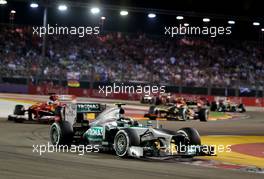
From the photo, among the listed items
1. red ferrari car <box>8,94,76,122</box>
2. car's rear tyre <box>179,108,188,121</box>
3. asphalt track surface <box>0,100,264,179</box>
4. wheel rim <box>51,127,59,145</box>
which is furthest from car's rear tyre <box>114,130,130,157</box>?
car's rear tyre <box>179,108,188,121</box>

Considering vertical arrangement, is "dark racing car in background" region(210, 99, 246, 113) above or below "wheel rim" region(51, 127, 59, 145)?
above

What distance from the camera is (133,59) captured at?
47.2 meters

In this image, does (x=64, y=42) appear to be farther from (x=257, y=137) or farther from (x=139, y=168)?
(x=139, y=168)

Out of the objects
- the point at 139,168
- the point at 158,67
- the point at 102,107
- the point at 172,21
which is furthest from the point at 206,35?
the point at 139,168

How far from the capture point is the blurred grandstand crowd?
43.1m

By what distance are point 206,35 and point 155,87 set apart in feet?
32.8

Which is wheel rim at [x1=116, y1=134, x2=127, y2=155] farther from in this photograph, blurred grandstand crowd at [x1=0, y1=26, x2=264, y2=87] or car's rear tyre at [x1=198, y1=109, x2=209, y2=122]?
blurred grandstand crowd at [x1=0, y1=26, x2=264, y2=87]

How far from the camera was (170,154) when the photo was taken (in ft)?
41.7

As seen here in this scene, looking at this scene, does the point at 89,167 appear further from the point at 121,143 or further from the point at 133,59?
the point at 133,59

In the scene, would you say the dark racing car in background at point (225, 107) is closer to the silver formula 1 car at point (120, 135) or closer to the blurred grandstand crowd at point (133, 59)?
the blurred grandstand crowd at point (133, 59)

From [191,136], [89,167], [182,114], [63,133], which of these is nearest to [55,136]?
[63,133]

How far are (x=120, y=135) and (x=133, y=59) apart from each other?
114 feet

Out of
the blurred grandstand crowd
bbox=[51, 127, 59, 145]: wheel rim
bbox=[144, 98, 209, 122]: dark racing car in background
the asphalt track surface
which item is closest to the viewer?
the asphalt track surface

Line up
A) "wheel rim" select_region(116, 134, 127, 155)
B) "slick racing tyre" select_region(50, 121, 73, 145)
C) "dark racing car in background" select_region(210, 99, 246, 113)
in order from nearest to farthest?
"wheel rim" select_region(116, 134, 127, 155) < "slick racing tyre" select_region(50, 121, 73, 145) < "dark racing car in background" select_region(210, 99, 246, 113)
